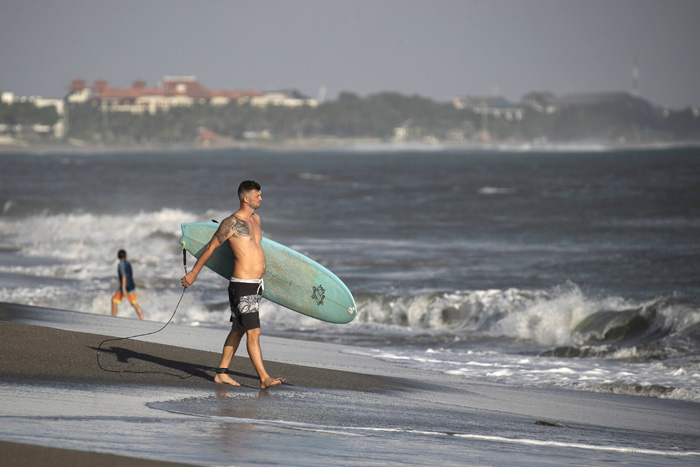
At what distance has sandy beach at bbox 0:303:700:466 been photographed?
4992 millimetres

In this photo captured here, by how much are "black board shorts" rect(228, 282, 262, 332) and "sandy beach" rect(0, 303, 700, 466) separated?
0.54 meters

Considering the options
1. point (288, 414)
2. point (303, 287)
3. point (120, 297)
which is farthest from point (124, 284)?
point (288, 414)

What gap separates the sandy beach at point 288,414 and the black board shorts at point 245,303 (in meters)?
0.54

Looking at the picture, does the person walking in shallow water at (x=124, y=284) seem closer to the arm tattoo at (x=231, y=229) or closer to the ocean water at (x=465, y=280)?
the ocean water at (x=465, y=280)

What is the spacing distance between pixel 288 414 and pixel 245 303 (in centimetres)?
98

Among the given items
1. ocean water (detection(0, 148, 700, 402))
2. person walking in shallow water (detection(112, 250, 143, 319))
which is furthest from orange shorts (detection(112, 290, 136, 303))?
ocean water (detection(0, 148, 700, 402))

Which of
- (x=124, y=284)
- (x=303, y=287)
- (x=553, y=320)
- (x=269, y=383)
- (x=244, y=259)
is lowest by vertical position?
(x=553, y=320)

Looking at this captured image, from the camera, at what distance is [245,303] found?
6.74 metres

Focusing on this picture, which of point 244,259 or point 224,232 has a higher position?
point 224,232

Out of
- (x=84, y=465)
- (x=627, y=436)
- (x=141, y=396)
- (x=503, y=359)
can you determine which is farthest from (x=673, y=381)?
(x=84, y=465)

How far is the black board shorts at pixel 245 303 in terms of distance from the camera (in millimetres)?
6727

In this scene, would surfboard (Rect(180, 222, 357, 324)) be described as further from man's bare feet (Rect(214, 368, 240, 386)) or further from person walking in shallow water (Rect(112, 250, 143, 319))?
person walking in shallow water (Rect(112, 250, 143, 319))

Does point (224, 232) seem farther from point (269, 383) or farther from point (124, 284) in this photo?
point (124, 284)

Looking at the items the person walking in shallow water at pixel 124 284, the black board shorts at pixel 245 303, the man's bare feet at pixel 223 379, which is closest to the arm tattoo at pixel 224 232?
the black board shorts at pixel 245 303
